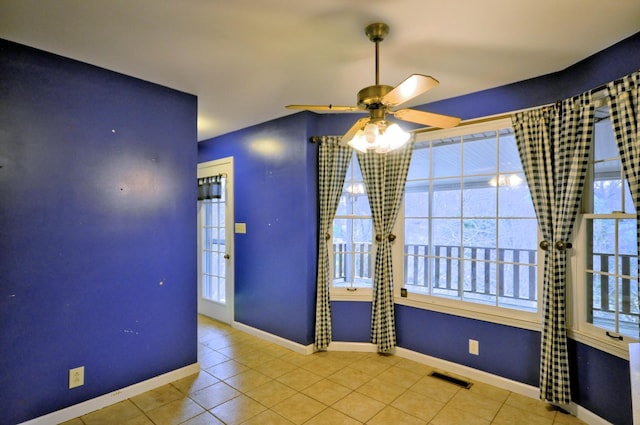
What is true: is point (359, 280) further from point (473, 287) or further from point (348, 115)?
point (348, 115)

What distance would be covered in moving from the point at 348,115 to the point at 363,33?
1529mm

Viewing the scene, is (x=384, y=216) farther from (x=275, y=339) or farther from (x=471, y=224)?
(x=275, y=339)

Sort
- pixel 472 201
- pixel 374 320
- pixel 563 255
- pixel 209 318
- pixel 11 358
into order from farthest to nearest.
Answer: pixel 209 318
pixel 374 320
pixel 472 201
pixel 563 255
pixel 11 358

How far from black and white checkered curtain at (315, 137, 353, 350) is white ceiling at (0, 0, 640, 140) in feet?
2.49

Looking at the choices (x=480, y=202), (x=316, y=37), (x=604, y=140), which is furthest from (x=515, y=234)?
(x=316, y=37)

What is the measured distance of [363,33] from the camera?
2004mm

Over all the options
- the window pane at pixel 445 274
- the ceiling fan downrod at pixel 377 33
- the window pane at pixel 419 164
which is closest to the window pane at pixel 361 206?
the window pane at pixel 419 164

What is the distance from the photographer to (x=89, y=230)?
246cm

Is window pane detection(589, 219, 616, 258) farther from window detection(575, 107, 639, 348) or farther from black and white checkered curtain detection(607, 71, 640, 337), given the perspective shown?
black and white checkered curtain detection(607, 71, 640, 337)

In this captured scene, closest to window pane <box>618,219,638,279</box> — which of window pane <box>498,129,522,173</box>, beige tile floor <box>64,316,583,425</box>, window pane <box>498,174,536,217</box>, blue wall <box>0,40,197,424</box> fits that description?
window pane <box>498,174,536,217</box>

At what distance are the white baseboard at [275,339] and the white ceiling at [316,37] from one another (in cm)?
257

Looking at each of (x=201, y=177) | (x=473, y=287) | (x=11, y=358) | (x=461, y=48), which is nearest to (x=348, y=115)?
(x=461, y=48)

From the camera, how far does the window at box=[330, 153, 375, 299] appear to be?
357 cm

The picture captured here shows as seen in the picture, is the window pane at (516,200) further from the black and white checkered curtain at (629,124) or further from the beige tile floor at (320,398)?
the beige tile floor at (320,398)
